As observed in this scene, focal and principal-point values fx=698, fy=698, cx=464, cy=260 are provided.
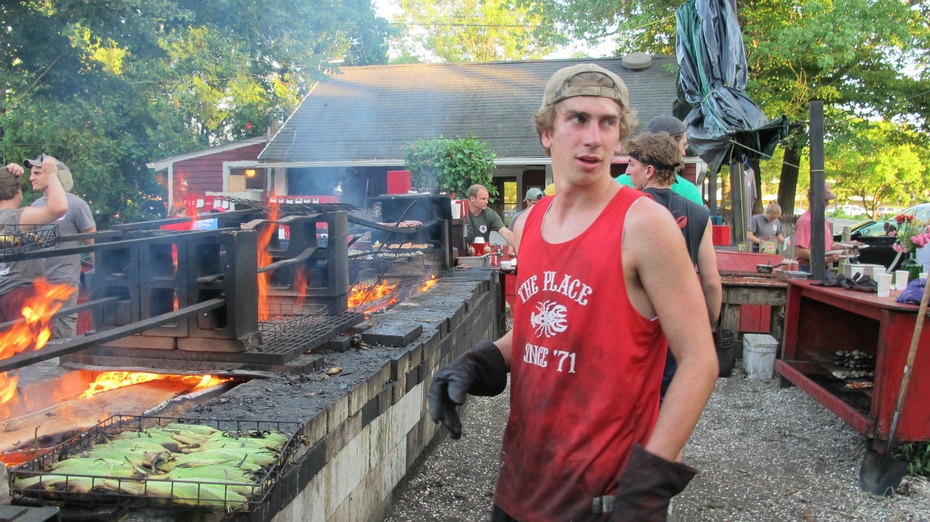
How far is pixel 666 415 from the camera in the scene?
1.78 metres

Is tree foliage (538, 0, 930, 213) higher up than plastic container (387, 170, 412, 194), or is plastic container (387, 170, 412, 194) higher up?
tree foliage (538, 0, 930, 213)

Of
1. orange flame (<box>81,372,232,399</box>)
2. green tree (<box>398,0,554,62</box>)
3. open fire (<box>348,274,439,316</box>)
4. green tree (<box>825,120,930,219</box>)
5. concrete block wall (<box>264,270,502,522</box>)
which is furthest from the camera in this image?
green tree (<box>398,0,554,62</box>)

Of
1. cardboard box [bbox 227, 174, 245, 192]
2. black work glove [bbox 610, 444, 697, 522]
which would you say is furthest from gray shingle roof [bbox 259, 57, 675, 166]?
black work glove [bbox 610, 444, 697, 522]

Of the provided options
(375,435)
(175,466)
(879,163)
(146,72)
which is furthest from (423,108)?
(879,163)

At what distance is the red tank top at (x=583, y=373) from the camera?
1900 millimetres

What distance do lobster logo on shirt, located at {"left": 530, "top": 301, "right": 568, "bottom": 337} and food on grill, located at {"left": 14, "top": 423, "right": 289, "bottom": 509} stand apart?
A: 105cm

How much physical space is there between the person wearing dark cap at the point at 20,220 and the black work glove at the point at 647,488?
508 centimetres

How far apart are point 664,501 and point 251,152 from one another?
76.2 feet

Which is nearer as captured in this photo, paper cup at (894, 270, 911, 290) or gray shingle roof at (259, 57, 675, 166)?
paper cup at (894, 270, 911, 290)

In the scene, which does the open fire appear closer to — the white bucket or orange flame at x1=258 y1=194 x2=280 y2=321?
orange flame at x1=258 y1=194 x2=280 y2=321

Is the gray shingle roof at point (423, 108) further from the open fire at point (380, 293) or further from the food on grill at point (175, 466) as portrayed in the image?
the food on grill at point (175, 466)

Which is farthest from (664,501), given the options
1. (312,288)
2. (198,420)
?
(312,288)

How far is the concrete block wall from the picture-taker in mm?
2904

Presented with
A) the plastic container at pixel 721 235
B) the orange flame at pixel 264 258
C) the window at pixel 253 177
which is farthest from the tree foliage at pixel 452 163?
→ the window at pixel 253 177
